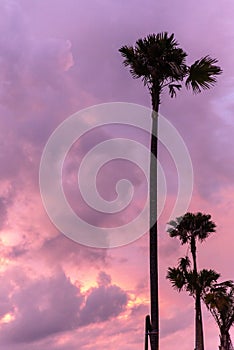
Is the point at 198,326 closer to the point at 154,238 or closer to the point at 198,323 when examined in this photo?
the point at 198,323

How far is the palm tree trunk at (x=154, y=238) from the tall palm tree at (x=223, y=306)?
86.3 ft

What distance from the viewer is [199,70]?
31.0m

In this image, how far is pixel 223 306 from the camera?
53.8 metres

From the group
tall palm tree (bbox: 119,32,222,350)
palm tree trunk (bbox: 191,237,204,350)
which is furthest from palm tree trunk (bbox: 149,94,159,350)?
palm tree trunk (bbox: 191,237,204,350)

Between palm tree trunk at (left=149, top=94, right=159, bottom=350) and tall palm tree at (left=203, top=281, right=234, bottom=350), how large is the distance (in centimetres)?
2631

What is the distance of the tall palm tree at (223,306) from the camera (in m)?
52.9

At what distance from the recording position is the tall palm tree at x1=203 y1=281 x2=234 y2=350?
52.9m

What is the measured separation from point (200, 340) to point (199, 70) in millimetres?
26241

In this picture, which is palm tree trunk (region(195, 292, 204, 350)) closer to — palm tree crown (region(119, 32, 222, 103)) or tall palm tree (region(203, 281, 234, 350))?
tall palm tree (region(203, 281, 234, 350))

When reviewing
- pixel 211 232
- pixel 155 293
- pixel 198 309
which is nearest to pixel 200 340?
pixel 198 309

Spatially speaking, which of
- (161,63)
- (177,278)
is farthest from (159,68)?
(177,278)

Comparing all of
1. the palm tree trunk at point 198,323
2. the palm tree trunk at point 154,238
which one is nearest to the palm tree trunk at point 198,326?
the palm tree trunk at point 198,323

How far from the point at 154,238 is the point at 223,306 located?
2829 centimetres

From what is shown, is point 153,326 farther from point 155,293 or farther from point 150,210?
point 150,210
